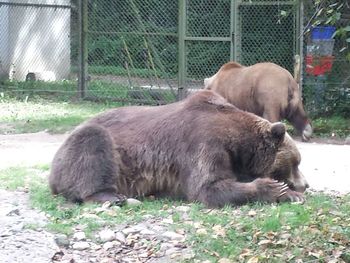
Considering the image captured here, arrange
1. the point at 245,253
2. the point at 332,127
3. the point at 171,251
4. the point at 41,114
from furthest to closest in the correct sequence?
the point at 41,114 < the point at 332,127 < the point at 171,251 < the point at 245,253

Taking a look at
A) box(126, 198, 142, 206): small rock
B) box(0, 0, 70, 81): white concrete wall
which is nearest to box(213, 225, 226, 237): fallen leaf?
box(126, 198, 142, 206): small rock

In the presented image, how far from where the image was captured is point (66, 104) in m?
15.7

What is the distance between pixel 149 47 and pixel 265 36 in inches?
94.2

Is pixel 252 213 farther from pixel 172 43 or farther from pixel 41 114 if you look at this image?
pixel 172 43

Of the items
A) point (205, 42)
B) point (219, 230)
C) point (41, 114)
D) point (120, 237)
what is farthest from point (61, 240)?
point (205, 42)

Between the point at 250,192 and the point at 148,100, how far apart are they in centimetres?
928

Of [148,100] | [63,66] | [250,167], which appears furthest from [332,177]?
[63,66]

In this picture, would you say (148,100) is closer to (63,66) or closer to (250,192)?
(63,66)

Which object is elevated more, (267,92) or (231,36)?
(231,36)

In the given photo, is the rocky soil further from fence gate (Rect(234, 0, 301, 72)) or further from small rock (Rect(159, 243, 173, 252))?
fence gate (Rect(234, 0, 301, 72))

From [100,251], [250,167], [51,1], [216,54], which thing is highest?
[51,1]

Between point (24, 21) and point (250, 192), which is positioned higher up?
point (24, 21)

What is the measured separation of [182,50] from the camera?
14.8 metres

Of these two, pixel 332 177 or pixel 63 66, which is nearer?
pixel 332 177
